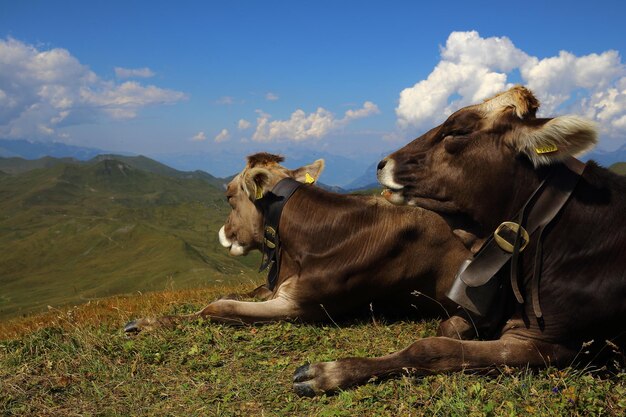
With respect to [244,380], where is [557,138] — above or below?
above

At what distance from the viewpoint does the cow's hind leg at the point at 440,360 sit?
213 inches

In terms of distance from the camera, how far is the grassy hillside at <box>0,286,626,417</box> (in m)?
4.89

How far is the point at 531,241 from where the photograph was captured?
18.4 feet

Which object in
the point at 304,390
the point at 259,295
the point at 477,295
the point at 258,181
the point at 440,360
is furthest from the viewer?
the point at 259,295

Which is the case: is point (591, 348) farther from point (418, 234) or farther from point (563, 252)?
point (418, 234)

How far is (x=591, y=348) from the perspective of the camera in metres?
5.50

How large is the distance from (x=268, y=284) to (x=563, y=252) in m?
5.54

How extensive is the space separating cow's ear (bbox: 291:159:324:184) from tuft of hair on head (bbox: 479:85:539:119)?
457cm

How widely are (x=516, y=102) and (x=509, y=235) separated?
4.82 ft

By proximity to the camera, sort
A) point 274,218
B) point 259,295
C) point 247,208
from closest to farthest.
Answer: point 274,218
point 259,295
point 247,208

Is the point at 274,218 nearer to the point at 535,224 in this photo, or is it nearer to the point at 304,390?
the point at 304,390

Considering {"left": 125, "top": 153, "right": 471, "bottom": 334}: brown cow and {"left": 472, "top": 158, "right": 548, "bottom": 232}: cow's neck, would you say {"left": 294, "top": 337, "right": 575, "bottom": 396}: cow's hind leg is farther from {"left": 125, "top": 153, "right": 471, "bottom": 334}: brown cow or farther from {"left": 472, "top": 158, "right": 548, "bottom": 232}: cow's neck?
{"left": 125, "top": 153, "right": 471, "bottom": 334}: brown cow

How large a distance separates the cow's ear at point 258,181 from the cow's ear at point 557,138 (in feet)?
15.5

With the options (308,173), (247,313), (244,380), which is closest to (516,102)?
(244,380)
